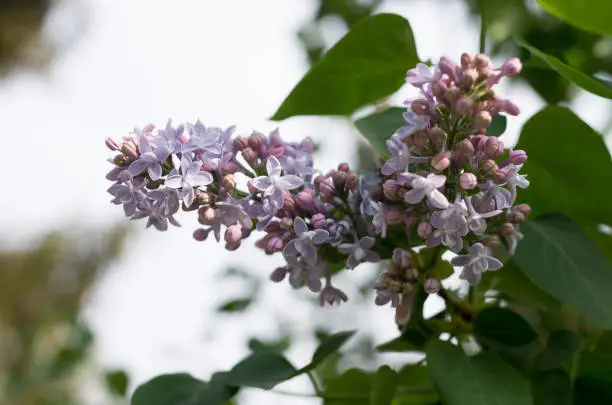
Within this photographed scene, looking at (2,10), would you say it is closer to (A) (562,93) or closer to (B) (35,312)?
(B) (35,312)

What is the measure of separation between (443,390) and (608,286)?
0.36 feet

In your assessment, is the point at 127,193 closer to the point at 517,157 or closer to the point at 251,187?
the point at 251,187

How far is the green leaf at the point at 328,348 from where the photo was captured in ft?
1.37

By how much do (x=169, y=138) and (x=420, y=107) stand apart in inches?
5.1

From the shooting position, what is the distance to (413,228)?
0.35 meters

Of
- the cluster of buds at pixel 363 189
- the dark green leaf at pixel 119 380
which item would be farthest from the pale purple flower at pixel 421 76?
the dark green leaf at pixel 119 380

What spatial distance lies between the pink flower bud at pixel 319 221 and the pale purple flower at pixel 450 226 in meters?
0.06

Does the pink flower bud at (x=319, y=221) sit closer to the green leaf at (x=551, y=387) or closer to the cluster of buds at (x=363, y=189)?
the cluster of buds at (x=363, y=189)

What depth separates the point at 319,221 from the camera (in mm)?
349

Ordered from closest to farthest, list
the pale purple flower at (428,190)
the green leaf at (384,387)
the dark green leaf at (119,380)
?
the pale purple flower at (428,190), the green leaf at (384,387), the dark green leaf at (119,380)

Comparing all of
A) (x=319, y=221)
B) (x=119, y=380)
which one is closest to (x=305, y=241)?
(x=319, y=221)

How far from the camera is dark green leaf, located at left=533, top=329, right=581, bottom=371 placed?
400 millimetres

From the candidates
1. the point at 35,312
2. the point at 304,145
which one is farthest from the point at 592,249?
the point at 35,312

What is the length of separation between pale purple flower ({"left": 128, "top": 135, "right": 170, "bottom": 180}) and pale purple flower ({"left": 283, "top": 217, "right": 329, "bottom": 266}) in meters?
0.07
